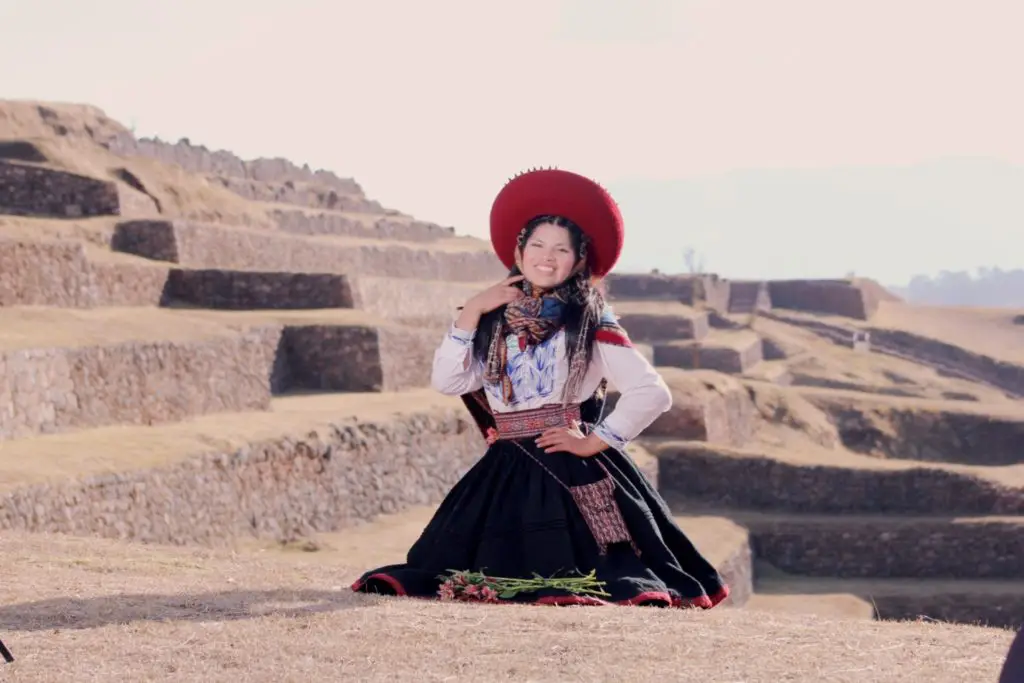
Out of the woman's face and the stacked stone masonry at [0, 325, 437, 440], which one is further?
the stacked stone masonry at [0, 325, 437, 440]

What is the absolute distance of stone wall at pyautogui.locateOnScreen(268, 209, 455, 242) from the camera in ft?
96.5

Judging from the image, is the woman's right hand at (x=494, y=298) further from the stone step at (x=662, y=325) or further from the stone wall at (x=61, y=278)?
the stone step at (x=662, y=325)

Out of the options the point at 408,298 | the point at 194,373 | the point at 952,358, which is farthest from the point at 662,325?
the point at 194,373

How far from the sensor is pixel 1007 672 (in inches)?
116

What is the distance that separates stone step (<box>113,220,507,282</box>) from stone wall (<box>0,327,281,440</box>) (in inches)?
171

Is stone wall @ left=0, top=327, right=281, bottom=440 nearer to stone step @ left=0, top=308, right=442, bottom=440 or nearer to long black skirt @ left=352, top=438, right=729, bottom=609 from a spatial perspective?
stone step @ left=0, top=308, right=442, bottom=440

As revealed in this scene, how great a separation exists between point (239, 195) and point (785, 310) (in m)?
21.0

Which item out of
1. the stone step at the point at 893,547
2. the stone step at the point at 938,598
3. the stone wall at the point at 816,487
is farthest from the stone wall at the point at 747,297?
the stone step at the point at 938,598

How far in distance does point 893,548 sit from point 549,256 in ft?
50.7

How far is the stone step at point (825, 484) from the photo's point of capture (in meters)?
21.7

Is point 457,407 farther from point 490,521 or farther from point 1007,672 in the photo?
point 1007,672

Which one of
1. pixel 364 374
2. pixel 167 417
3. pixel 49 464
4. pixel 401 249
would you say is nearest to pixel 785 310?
pixel 401 249

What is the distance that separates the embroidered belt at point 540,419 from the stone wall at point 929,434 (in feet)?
67.9

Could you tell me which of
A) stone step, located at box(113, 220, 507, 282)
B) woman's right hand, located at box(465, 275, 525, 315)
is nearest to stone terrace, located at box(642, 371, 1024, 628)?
stone step, located at box(113, 220, 507, 282)
